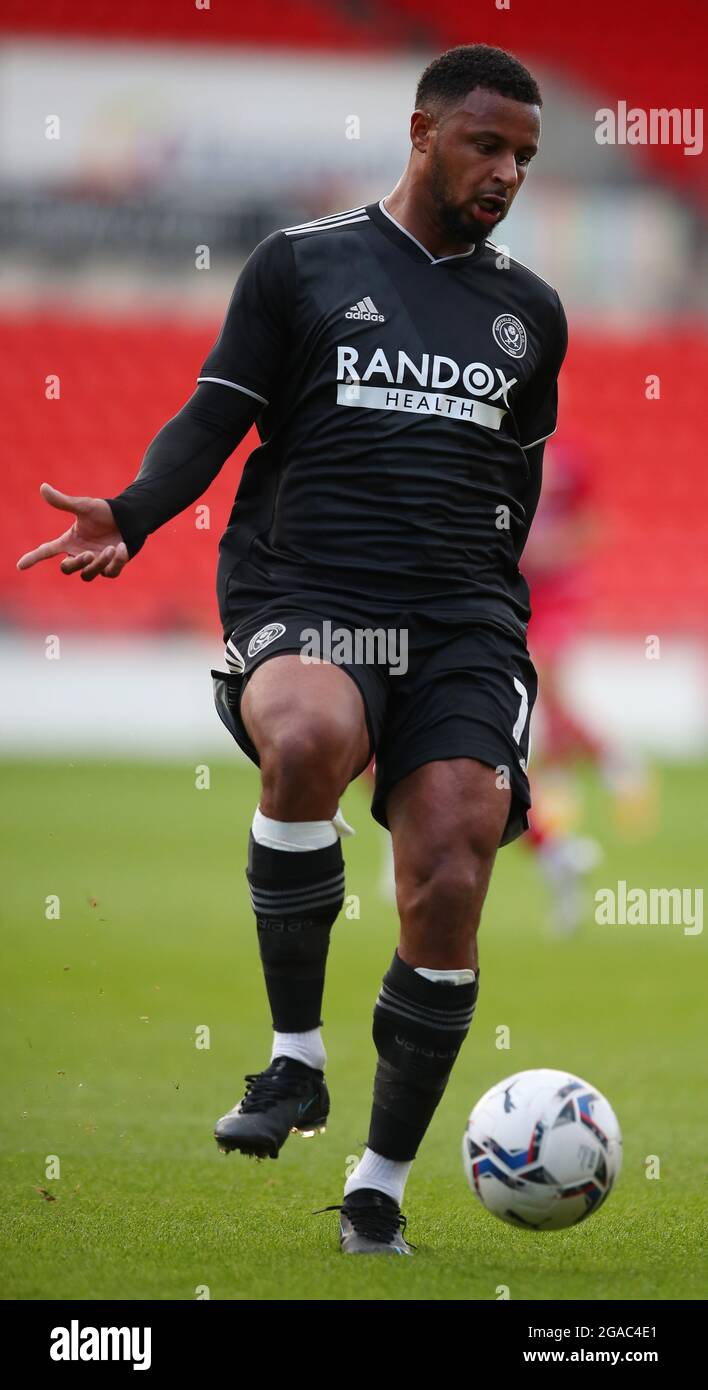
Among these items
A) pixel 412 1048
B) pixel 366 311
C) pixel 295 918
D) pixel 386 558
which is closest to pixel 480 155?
pixel 366 311

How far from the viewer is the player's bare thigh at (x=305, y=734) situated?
10.8 feet

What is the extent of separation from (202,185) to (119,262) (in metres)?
1.23

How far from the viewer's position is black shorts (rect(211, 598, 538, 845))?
345 centimetres

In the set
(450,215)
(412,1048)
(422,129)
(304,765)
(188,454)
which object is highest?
(422,129)

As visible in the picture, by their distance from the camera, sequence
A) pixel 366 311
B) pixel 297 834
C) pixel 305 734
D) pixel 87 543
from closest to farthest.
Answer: pixel 305 734
pixel 297 834
pixel 87 543
pixel 366 311

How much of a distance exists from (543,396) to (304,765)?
1017mm

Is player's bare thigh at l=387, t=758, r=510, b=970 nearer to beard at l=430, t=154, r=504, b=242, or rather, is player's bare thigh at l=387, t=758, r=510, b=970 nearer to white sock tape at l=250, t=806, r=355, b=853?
white sock tape at l=250, t=806, r=355, b=853

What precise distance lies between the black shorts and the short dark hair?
100cm

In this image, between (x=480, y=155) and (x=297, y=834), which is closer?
(x=297, y=834)

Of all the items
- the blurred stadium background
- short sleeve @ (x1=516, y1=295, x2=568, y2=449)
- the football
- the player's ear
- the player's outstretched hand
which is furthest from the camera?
the blurred stadium background

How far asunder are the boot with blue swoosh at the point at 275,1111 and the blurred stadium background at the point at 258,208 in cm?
1576

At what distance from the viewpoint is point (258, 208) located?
20.4 meters

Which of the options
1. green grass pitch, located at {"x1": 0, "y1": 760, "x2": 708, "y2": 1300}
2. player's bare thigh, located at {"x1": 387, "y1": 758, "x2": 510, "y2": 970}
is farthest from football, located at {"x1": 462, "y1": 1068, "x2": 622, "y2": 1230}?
player's bare thigh, located at {"x1": 387, "y1": 758, "x2": 510, "y2": 970}

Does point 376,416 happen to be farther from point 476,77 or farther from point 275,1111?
point 275,1111
